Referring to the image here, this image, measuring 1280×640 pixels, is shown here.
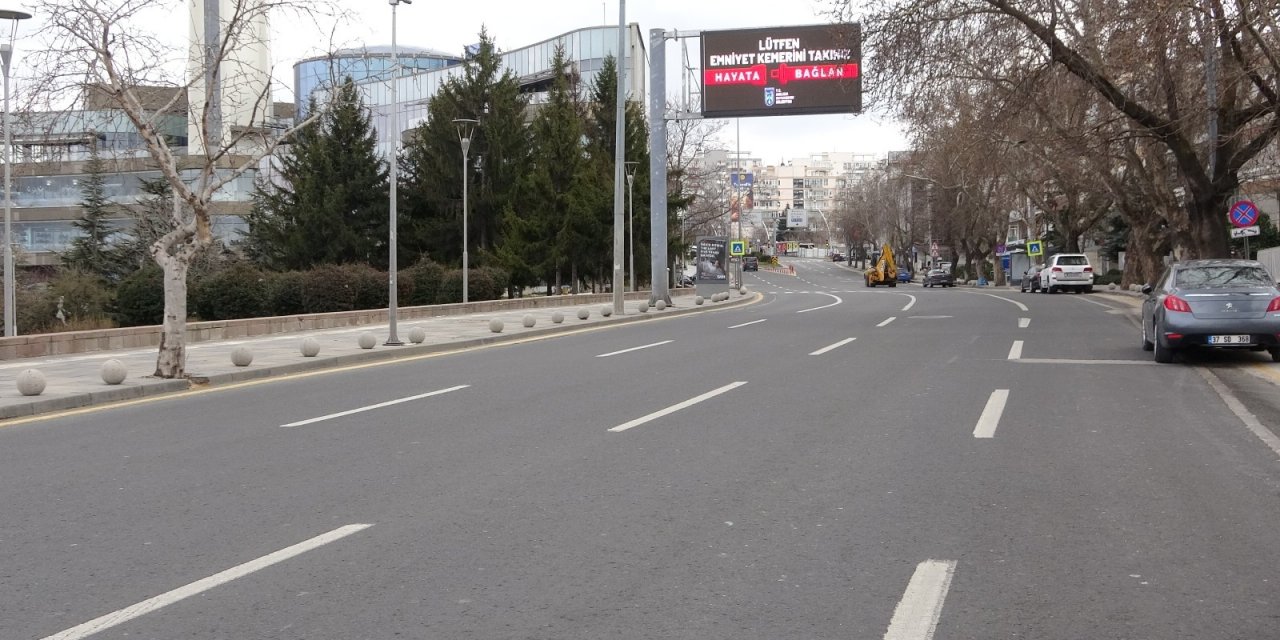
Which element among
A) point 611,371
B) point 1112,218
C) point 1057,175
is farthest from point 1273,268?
point 611,371

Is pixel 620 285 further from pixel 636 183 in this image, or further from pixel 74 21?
pixel 636 183

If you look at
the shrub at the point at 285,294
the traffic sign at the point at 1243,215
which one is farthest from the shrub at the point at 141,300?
the traffic sign at the point at 1243,215

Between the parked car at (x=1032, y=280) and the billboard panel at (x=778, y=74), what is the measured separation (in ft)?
80.2

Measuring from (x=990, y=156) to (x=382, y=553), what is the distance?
32.1m

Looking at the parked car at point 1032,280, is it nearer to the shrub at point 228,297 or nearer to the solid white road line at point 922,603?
the shrub at point 228,297

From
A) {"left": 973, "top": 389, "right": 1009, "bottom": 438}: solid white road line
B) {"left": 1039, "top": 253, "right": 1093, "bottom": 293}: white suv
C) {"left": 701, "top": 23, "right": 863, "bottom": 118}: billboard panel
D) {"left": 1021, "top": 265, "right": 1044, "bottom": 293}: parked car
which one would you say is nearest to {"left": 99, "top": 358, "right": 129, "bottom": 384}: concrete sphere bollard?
{"left": 973, "top": 389, "right": 1009, "bottom": 438}: solid white road line

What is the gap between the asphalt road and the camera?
4.39 meters

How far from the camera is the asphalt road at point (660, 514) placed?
439 cm

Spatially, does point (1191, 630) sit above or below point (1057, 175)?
below

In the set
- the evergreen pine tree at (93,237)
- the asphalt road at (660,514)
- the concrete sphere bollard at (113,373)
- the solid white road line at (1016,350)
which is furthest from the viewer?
the evergreen pine tree at (93,237)

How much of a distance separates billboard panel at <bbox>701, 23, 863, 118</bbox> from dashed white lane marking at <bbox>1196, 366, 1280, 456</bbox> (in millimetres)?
17247

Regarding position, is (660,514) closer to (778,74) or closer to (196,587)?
(196,587)

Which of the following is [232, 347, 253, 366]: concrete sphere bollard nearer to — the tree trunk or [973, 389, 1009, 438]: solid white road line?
the tree trunk

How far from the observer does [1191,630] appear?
4113 millimetres
